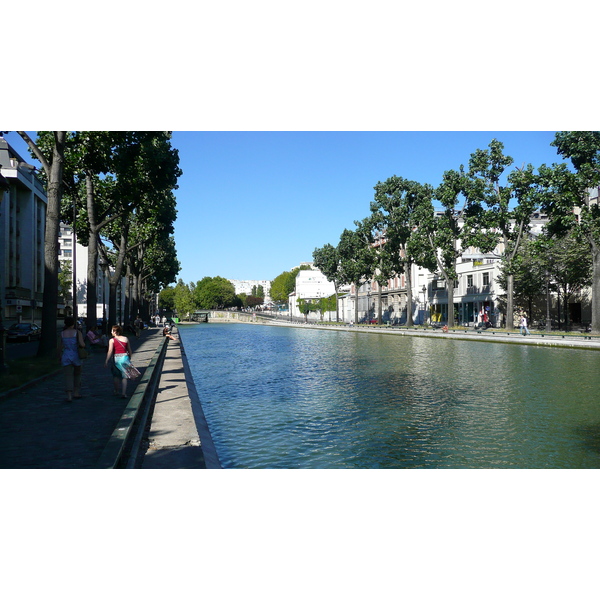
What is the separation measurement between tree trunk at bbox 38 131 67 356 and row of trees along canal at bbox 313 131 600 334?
29.6 m

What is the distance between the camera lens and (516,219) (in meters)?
41.2

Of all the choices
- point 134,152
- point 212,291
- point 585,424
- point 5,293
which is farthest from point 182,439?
point 212,291

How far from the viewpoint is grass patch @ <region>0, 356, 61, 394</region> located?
44.7ft

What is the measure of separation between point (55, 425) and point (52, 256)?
38.5 ft

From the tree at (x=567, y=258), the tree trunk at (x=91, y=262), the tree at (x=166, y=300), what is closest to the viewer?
the tree trunk at (x=91, y=262)

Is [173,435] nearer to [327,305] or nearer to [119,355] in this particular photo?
[119,355]

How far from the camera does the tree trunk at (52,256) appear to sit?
19078 mm

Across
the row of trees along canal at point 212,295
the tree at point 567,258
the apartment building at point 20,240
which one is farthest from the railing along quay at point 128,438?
the row of trees along canal at point 212,295

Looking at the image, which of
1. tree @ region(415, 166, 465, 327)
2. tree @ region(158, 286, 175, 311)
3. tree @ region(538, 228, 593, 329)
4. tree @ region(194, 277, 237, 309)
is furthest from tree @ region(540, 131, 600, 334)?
tree @ region(158, 286, 175, 311)

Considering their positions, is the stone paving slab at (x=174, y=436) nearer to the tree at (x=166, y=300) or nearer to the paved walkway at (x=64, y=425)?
the paved walkway at (x=64, y=425)

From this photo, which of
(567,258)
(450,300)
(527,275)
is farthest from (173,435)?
(527,275)

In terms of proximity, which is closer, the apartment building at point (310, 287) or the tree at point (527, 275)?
the tree at point (527, 275)

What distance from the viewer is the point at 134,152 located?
21469 millimetres

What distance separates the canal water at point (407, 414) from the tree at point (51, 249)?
18.0 feet
